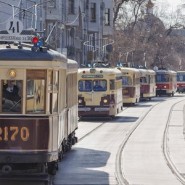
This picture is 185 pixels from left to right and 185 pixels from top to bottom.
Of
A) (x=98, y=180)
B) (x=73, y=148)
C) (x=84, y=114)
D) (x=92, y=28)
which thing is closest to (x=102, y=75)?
(x=84, y=114)

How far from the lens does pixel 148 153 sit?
26.5 meters

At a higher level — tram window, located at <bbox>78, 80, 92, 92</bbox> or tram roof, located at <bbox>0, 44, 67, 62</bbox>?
tram roof, located at <bbox>0, 44, 67, 62</bbox>

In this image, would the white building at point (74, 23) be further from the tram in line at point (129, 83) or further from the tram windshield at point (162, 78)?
the tram windshield at point (162, 78)

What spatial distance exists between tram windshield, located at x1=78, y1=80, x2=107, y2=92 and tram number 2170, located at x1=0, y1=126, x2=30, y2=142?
2427 centimetres

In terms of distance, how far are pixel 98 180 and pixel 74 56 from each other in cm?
5841

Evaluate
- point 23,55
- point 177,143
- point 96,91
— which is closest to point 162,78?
point 96,91

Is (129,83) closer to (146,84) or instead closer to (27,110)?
(146,84)

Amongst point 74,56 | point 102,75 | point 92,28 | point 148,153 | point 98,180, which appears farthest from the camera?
point 92,28

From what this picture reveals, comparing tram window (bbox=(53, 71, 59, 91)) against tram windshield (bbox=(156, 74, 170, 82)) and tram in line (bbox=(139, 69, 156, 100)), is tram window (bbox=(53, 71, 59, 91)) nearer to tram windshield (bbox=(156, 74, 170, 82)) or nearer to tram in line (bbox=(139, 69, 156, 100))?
tram in line (bbox=(139, 69, 156, 100))

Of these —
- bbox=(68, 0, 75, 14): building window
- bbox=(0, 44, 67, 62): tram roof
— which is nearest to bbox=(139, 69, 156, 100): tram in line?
bbox=(68, 0, 75, 14): building window

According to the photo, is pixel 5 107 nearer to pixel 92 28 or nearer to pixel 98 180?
pixel 98 180

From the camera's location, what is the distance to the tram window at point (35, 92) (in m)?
17.5

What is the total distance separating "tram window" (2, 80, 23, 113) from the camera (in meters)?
17.5

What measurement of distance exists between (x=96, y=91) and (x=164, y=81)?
4363 cm
